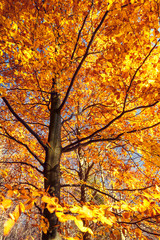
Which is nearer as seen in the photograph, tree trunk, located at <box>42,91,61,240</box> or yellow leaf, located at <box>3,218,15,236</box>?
yellow leaf, located at <box>3,218,15,236</box>

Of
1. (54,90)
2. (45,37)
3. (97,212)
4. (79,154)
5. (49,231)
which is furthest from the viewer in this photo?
(79,154)

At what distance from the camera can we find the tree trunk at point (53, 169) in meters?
2.42

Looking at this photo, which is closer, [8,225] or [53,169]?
[8,225]

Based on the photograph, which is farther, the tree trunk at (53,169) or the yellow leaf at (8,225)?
the tree trunk at (53,169)

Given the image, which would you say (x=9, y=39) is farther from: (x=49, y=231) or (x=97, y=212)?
(x=49, y=231)

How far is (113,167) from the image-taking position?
7496 mm

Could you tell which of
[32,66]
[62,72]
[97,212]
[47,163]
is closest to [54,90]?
[62,72]

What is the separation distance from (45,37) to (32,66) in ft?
4.20

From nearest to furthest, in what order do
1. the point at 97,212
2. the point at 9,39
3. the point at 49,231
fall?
the point at 97,212 → the point at 49,231 → the point at 9,39

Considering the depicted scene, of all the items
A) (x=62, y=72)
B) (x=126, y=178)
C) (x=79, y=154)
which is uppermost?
(x=62, y=72)

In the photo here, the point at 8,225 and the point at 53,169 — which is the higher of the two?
the point at 53,169

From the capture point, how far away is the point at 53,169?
3027 mm

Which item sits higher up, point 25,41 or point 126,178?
point 25,41

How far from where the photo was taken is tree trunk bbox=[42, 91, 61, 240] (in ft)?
7.93
